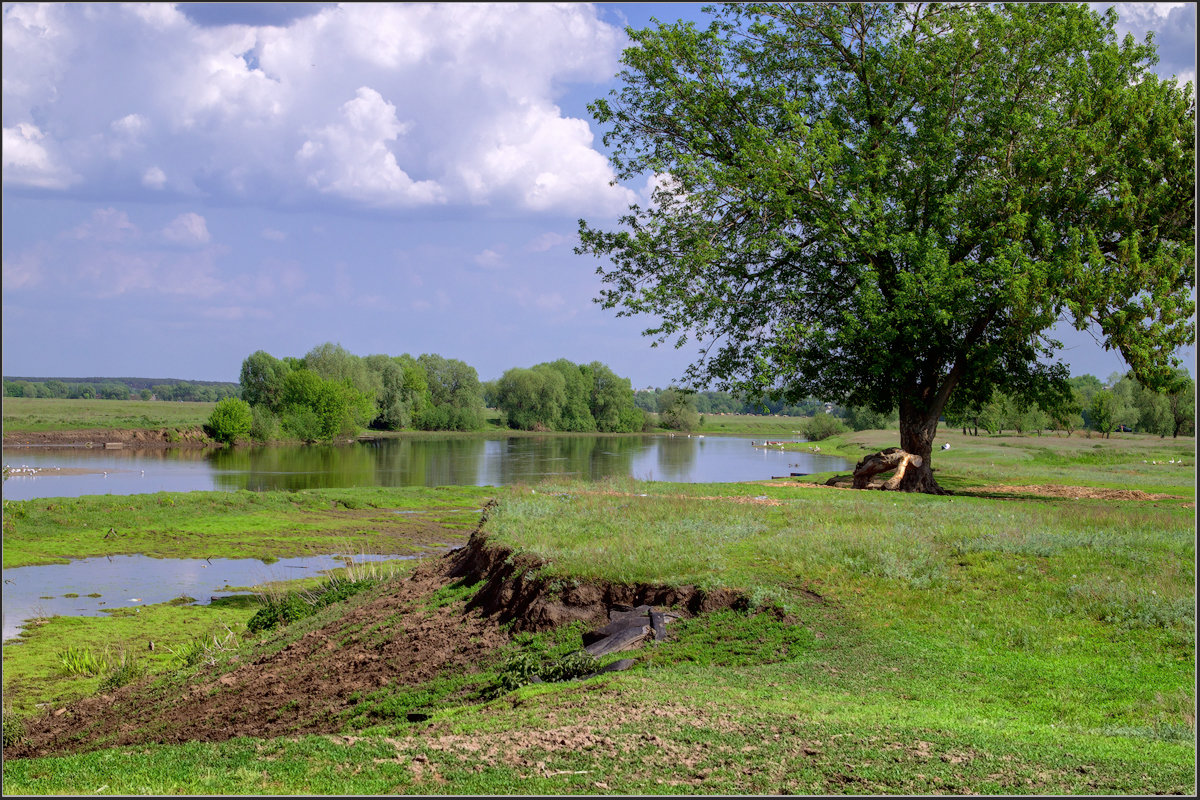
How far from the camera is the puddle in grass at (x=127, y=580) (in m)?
18.2

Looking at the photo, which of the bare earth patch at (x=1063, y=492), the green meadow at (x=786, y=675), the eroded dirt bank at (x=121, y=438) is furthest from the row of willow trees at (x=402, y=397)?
the green meadow at (x=786, y=675)

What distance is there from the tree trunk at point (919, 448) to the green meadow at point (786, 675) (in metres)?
6.11

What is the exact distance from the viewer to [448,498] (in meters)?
36.6

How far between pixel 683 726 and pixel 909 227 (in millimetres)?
19736

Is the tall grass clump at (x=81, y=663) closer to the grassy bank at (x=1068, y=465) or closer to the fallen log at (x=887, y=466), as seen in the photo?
the fallen log at (x=887, y=466)

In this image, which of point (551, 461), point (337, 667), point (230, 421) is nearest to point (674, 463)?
point (551, 461)

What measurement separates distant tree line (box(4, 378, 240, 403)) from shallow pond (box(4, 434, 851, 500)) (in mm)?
73641

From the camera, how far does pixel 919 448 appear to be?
82.6ft

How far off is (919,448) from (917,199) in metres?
6.92

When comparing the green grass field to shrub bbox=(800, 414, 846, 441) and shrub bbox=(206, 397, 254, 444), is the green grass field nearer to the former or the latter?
shrub bbox=(206, 397, 254, 444)

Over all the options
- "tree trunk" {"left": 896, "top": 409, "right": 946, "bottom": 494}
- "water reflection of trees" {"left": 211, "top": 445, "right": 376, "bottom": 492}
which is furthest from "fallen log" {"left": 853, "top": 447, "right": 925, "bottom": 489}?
"water reflection of trees" {"left": 211, "top": 445, "right": 376, "bottom": 492}

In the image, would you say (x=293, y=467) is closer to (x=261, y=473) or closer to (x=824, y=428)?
(x=261, y=473)

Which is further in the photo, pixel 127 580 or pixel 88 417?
pixel 88 417

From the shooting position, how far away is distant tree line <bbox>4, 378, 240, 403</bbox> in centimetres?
14012
